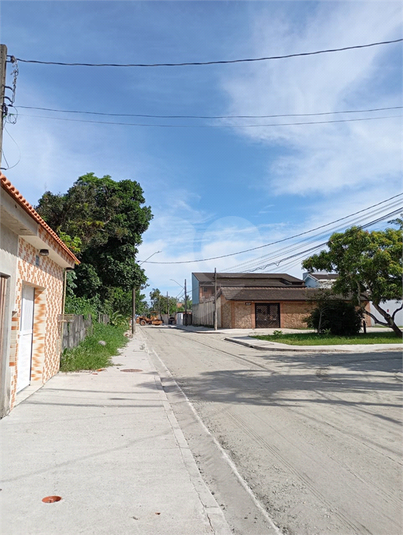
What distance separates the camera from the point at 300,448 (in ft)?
19.1

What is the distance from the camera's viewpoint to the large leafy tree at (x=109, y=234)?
25.1 meters

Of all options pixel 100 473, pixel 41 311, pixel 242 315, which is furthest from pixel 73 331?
pixel 242 315

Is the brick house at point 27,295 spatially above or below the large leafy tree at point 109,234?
below

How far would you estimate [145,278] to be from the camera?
31828mm

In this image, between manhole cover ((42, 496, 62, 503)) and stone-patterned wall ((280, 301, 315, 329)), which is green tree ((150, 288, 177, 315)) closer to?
stone-patterned wall ((280, 301, 315, 329))

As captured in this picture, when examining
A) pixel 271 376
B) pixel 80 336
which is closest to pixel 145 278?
pixel 80 336

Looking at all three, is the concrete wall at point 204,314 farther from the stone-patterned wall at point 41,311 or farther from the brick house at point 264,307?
the stone-patterned wall at point 41,311

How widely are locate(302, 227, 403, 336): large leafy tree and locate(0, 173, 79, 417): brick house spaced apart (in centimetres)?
1873

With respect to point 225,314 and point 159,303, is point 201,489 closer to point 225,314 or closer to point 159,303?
point 225,314

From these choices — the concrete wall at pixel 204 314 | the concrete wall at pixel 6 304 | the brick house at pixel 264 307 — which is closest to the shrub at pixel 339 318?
the brick house at pixel 264 307

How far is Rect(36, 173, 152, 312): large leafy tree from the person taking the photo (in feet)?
82.3

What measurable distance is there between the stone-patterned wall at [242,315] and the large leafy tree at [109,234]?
627 inches

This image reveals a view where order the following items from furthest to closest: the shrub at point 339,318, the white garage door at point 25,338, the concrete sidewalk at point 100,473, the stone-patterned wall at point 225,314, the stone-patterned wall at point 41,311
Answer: the stone-patterned wall at point 225,314 → the shrub at point 339,318 → the white garage door at point 25,338 → the stone-patterned wall at point 41,311 → the concrete sidewalk at point 100,473

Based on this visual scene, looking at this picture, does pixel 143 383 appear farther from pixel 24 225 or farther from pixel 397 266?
pixel 397 266
